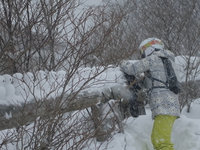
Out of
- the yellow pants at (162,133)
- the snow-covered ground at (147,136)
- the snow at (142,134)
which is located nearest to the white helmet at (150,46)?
the snow at (142,134)

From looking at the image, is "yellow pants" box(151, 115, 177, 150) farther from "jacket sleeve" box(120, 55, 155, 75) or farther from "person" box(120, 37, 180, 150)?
"jacket sleeve" box(120, 55, 155, 75)

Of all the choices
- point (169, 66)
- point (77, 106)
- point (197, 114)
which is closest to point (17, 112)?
point (77, 106)

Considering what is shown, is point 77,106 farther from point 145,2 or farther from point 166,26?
point 145,2

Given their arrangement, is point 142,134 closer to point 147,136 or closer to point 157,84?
point 147,136

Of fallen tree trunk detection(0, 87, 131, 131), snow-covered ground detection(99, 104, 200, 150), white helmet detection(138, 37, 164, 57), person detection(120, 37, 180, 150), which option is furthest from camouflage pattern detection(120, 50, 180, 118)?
fallen tree trunk detection(0, 87, 131, 131)

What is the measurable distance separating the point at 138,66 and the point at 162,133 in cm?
98

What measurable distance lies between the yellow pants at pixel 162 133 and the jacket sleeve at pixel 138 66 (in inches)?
28.3

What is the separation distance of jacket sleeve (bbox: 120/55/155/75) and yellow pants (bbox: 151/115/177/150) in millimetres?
718

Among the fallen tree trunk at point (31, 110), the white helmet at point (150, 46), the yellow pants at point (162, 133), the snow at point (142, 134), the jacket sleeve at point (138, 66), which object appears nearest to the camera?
the fallen tree trunk at point (31, 110)

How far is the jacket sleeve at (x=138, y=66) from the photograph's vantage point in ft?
11.4

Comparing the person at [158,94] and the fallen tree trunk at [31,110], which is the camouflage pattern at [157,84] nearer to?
the person at [158,94]

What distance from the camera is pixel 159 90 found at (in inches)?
140

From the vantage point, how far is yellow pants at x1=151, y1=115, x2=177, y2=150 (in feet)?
11.0

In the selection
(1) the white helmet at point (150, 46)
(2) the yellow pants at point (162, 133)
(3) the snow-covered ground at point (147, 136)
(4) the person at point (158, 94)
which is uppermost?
(1) the white helmet at point (150, 46)
